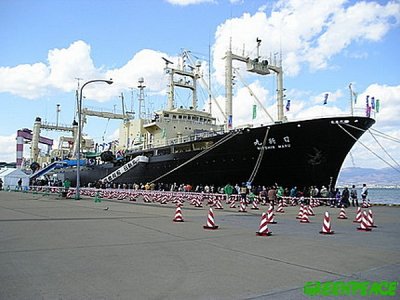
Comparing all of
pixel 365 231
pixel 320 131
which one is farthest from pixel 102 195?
pixel 365 231

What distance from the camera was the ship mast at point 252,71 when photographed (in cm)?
3092

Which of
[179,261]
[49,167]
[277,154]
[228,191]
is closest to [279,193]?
[277,154]

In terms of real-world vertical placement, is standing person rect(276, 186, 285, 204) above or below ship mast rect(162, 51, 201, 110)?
below

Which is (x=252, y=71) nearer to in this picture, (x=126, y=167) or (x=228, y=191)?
(x=228, y=191)

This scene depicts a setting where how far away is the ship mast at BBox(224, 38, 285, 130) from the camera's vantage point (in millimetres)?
30922

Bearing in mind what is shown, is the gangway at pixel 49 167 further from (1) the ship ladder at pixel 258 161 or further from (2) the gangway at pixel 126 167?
(1) the ship ladder at pixel 258 161

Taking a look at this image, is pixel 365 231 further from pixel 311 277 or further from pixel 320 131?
pixel 320 131

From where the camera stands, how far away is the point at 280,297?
5.15 m

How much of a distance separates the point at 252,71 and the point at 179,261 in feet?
90.2

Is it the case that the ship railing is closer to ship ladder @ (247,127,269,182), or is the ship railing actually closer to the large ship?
the large ship

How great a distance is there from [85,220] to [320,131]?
1612cm

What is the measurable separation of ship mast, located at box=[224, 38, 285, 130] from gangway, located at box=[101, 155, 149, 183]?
920cm

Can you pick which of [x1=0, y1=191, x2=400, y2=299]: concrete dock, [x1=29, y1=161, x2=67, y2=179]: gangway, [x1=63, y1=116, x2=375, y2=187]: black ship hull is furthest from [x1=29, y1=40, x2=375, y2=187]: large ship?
[x1=0, y1=191, x2=400, y2=299]: concrete dock

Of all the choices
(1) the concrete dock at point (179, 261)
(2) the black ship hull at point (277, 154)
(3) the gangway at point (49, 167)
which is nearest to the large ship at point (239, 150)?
(2) the black ship hull at point (277, 154)
